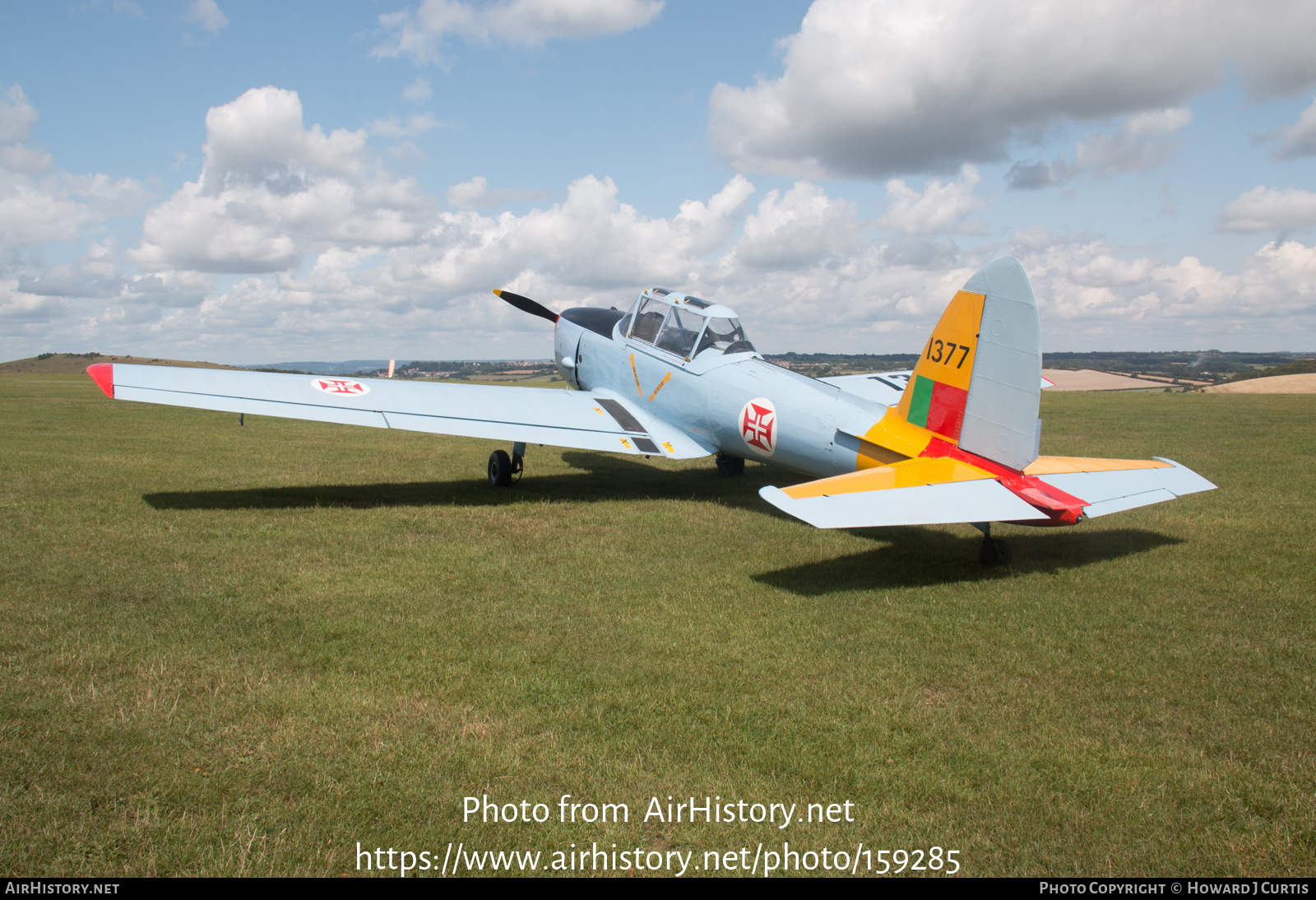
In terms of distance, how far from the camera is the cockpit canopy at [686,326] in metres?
10.1

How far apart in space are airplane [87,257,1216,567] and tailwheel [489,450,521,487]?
0.02 metres

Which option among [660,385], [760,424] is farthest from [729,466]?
[760,424]

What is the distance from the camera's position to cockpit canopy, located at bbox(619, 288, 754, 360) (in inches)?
398

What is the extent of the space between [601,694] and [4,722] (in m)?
3.01

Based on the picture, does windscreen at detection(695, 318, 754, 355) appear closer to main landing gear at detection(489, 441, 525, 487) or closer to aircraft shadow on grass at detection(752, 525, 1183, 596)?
main landing gear at detection(489, 441, 525, 487)

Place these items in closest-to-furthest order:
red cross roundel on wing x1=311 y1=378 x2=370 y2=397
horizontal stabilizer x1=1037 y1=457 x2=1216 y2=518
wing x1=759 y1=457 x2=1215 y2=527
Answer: wing x1=759 y1=457 x2=1215 y2=527
horizontal stabilizer x1=1037 y1=457 x2=1216 y2=518
red cross roundel on wing x1=311 y1=378 x2=370 y2=397

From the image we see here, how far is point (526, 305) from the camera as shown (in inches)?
567

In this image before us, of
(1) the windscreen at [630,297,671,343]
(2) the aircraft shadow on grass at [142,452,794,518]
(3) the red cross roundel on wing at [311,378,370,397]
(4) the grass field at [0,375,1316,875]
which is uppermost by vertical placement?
(1) the windscreen at [630,297,671,343]

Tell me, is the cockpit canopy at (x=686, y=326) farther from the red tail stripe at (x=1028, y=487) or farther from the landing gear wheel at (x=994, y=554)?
the landing gear wheel at (x=994, y=554)

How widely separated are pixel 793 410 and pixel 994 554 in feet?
9.03

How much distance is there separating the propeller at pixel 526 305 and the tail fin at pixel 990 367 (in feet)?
29.0

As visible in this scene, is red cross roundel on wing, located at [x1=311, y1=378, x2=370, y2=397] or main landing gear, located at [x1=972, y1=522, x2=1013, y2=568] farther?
red cross roundel on wing, located at [x1=311, y1=378, x2=370, y2=397]

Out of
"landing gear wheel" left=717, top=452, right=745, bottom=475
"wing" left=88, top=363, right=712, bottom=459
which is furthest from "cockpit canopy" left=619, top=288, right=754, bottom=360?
"landing gear wheel" left=717, top=452, right=745, bottom=475

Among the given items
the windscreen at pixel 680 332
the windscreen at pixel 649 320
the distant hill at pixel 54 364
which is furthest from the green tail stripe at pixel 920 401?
the distant hill at pixel 54 364
